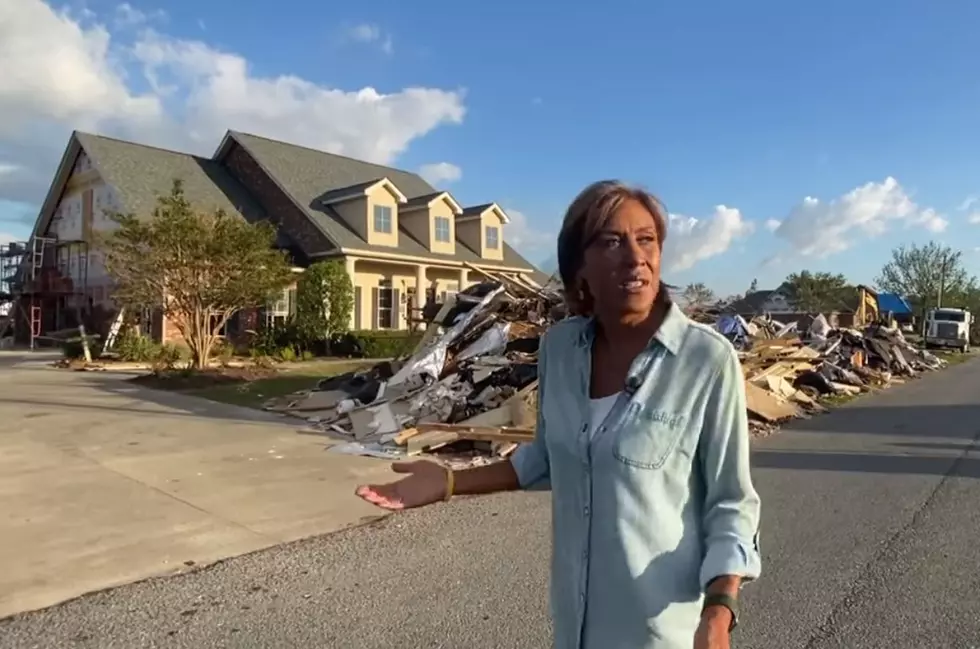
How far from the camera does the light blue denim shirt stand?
170cm

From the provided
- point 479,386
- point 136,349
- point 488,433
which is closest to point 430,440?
point 488,433

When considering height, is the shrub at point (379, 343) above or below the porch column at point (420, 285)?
below

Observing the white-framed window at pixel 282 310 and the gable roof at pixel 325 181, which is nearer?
the white-framed window at pixel 282 310

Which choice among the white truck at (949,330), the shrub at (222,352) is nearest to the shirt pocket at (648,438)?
the shrub at (222,352)

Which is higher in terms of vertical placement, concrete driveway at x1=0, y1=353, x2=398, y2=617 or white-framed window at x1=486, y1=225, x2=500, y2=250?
white-framed window at x1=486, y1=225, x2=500, y2=250

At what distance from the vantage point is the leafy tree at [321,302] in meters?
24.5

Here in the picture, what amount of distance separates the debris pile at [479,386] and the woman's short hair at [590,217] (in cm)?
682

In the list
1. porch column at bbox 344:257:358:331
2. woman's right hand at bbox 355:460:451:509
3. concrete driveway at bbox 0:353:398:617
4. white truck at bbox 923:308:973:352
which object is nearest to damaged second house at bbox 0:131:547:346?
porch column at bbox 344:257:358:331

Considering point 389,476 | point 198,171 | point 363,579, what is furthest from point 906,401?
point 198,171

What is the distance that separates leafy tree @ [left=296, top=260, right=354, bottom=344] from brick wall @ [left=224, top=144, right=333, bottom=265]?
2.27 metres

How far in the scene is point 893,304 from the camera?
75062 millimetres

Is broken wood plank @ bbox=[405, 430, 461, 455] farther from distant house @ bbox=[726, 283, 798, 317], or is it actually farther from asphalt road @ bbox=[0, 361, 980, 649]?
distant house @ bbox=[726, 283, 798, 317]

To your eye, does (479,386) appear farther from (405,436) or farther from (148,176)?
(148,176)

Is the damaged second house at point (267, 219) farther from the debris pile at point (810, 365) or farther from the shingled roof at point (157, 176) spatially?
the debris pile at point (810, 365)
